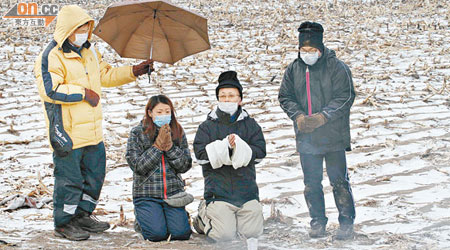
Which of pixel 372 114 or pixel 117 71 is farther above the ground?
pixel 117 71

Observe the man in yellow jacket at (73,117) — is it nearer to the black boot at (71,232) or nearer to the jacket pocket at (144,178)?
the black boot at (71,232)

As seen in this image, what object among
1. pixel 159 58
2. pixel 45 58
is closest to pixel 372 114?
pixel 159 58

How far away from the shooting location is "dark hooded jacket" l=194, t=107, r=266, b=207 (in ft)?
15.3

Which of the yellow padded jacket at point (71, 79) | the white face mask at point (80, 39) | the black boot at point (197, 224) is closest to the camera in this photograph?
the yellow padded jacket at point (71, 79)

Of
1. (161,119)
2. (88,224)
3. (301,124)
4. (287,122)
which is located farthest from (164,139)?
(287,122)

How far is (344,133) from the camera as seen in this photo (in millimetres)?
4695

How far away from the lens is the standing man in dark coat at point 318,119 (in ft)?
15.3

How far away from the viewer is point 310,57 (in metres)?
4.66

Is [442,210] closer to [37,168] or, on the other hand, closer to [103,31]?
[103,31]

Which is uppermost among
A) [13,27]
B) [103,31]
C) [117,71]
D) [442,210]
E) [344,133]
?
[13,27]

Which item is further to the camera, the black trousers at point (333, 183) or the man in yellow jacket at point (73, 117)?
the black trousers at point (333, 183)

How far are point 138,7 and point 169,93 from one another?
4242 millimetres

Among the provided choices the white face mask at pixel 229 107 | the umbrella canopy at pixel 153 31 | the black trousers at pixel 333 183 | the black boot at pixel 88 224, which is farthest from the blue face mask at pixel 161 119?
the black trousers at pixel 333 183

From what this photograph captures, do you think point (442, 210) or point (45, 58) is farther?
point (442, 210)
